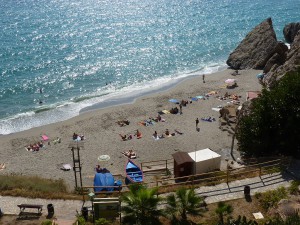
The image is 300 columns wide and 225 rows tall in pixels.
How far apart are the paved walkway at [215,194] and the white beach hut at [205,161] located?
221 inches

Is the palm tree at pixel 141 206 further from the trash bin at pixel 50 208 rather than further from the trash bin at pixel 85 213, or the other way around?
the trash bin at pixel 50 208

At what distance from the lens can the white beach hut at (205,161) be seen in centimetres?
2943

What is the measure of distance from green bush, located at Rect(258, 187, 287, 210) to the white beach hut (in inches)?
305

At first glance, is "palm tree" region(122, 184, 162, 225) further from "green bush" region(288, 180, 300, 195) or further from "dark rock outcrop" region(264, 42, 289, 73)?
"dark rock outcrop" region(264, 42, 289, 73)

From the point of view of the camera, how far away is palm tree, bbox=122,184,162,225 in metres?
18.1

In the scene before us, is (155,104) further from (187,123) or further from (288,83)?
(288,83)

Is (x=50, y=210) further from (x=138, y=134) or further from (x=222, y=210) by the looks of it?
(x=138, y=134)

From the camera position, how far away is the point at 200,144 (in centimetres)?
4041

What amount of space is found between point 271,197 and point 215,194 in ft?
9.87

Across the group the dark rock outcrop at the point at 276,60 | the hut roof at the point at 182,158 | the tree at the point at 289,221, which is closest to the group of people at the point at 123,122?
the hut roof at the point at 182,158

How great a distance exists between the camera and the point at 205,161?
97.3 feet

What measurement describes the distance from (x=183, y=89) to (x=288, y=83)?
99.8ft

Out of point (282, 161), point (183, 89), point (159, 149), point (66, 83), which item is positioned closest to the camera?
point (282, 161)

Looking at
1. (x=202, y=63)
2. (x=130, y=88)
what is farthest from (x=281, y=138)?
(x=202, y=63)
